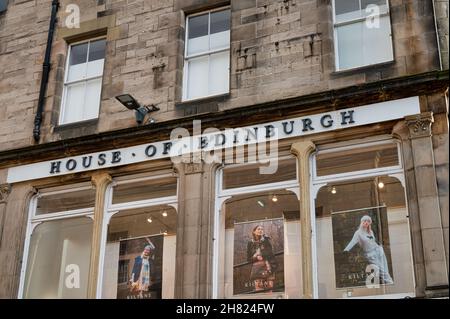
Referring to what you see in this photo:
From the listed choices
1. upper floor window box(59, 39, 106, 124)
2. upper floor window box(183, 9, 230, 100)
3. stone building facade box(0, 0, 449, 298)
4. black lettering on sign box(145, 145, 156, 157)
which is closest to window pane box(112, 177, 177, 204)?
stone building facade box(0, 0, 449, 298)

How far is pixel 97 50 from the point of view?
13922mm

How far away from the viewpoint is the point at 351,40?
11.8 m

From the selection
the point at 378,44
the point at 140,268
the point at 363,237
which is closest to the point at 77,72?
the point at 140,268

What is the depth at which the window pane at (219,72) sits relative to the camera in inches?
490

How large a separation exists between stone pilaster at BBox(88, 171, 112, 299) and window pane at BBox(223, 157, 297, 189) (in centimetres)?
224

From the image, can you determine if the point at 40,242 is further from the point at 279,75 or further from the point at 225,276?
the point at 279,75

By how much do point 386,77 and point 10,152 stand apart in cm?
706

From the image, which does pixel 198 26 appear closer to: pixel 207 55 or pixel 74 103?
pixel 207 55

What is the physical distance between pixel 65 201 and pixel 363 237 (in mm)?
5591

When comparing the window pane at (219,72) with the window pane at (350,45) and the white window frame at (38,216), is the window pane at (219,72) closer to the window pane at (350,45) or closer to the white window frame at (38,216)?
the window pane at (350,45)

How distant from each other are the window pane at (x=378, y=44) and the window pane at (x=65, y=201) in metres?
5.43

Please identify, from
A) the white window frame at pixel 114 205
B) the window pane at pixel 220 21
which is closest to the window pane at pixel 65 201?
the white window frame at pixel 114 205

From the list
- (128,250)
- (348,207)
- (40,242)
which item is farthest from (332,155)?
(40,242)

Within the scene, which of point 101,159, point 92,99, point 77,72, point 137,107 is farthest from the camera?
point 77,72
